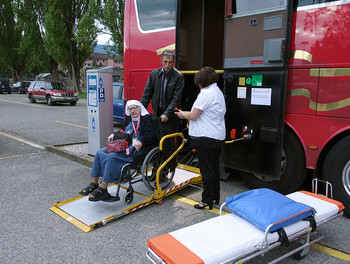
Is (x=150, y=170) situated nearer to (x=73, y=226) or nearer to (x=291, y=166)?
(x=73, y=226)

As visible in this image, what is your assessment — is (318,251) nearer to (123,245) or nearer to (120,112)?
(123,245)

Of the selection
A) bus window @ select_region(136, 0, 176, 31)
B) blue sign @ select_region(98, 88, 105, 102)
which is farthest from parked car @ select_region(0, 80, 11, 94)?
bus window @ select_region(136, 0, 176, 31)

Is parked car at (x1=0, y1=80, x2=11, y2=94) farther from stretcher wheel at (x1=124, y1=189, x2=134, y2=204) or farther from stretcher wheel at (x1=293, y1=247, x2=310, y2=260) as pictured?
stretcher wheel at (x1=293, y1=247, x2=310, y2=260)

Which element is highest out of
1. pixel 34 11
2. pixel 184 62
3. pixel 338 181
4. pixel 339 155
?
pixel 34 11

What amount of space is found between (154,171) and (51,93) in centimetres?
1810

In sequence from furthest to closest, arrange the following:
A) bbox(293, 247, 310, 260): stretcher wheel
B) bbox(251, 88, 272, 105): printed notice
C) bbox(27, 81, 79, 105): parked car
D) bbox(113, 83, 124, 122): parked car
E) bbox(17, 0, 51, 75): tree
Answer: bbox(17, 0, 51, 75): tree
bbox(27, 81, 79, 105): parked car
bbox(113, 83, 124, 122): parked car
bbox(251, 88, 272, 105): printed notice
bbox(293, 247, 310, 260): stretcher wheel

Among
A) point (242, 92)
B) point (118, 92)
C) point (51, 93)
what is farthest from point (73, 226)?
point (51, 93)

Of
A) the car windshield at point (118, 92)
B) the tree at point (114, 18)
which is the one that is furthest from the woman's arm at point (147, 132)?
the tree at point (114, 18)

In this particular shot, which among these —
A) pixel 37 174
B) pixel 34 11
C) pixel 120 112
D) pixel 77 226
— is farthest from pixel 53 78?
pixel 77 226

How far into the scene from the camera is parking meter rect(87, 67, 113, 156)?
5883mm

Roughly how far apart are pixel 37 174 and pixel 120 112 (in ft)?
19.0

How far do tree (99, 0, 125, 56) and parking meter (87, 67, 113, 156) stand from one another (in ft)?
38.0

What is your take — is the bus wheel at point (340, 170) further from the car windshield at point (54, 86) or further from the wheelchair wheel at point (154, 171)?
the car windshield at point (54, 86)

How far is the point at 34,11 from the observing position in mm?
32438
